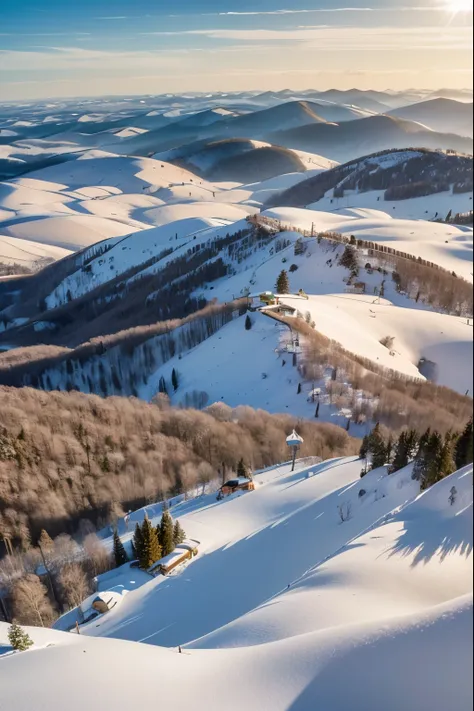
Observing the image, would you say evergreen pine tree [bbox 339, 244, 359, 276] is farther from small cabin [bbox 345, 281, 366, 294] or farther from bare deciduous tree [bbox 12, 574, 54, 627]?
bare deciduous tree [bbox 12, 574, 54, 627]

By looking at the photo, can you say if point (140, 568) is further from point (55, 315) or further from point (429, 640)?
point (55, 315)

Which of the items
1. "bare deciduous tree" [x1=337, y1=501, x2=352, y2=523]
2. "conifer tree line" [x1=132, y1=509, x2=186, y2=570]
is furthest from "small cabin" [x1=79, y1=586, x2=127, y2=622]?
"bare deciduous tree" [x1=337, y1=501, x2=352, y2=523]

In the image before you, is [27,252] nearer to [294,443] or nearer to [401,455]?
[294,443]

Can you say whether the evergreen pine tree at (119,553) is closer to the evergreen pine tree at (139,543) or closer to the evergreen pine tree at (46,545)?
the evergreen pine tree at (139,543)

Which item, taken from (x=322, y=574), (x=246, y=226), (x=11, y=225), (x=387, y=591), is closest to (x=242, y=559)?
(x=322, y=574)

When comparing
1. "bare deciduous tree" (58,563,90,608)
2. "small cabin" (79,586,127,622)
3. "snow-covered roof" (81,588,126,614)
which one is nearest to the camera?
"small cabin" (79,586,127,622)

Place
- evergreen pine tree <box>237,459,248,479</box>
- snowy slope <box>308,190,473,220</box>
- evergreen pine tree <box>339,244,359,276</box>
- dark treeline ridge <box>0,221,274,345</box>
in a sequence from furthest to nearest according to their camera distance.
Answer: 1. snowy slope <box>308,190,473,220</box>
2. dark treeline ridge <box>0,221,274,345</box>
3. evergreen pine tree <box>237,459,248,479</box>
4. evergreen pine tree <box>339,244,359,276</box>
